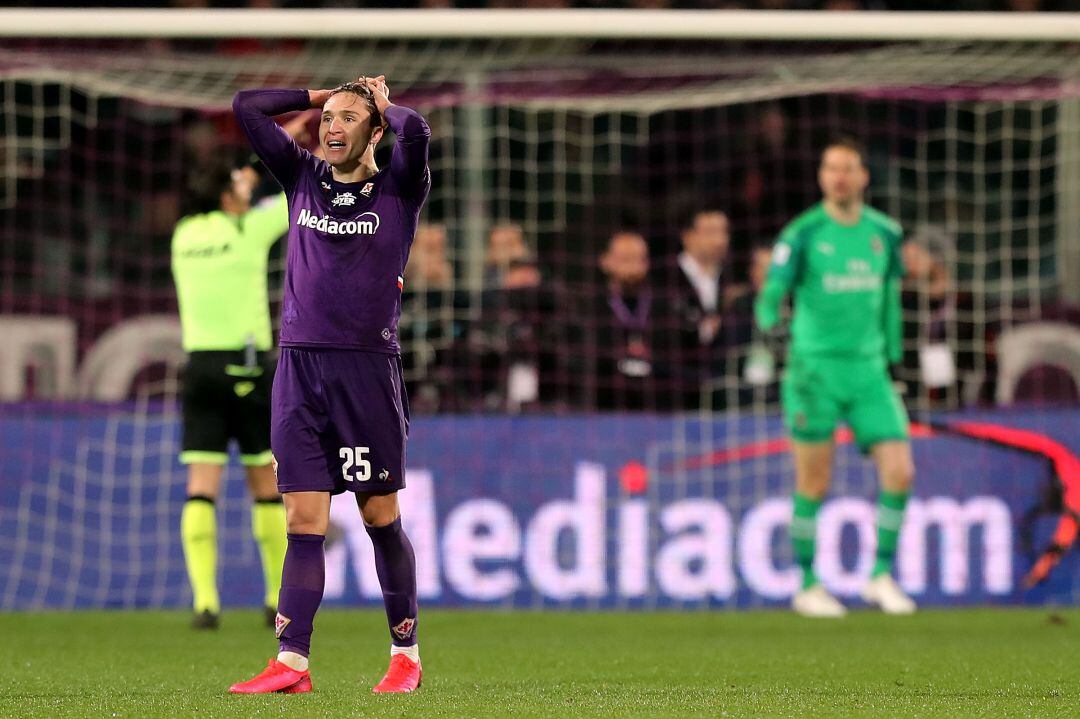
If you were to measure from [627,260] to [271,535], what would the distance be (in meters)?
3.13

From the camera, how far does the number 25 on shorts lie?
18.2 feet

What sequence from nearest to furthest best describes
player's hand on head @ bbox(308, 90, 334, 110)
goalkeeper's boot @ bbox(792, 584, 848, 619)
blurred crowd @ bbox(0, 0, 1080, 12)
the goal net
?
player's hand on head @ bbox(308, 90, 334, 110)
goalkeeper's boot @ bbox(792, 584, 848, 619)
the goal net
blurred crowd @ bbox(0, 0, 1080, 12)

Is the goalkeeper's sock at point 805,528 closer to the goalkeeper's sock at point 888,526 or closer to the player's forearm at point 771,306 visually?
the goalkeeper's sock at point 888,526

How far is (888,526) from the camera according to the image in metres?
9.54

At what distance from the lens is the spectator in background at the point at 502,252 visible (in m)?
11.0

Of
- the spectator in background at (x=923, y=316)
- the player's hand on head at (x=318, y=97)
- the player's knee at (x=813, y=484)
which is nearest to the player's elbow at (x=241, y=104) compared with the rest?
the player's hand on head at (x=318, y=97)

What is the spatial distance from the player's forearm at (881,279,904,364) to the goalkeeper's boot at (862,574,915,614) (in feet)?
3.72

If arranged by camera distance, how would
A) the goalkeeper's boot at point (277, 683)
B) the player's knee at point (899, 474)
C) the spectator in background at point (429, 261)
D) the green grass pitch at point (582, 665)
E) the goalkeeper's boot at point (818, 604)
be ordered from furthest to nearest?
the spectator in background at point (429, 261), the goalkeeper's boot at point (818, 604), the player's knee at point (899, 474), the goalkeeper's boot at point (277, 683), the green grass pitch at point (582, 665)

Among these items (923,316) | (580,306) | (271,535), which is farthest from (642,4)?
(271,535)

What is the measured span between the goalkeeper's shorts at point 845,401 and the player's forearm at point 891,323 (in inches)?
3.1

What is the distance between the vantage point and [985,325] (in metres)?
A: 11.1

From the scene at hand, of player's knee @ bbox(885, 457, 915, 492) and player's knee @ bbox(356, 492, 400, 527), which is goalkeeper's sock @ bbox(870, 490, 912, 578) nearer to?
player's knee @ bbox(885, 457, 915, 492)

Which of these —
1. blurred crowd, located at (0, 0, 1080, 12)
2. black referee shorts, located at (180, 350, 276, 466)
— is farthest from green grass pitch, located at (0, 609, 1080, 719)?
blurred crowd, located at (0, 0, 1080, 12)

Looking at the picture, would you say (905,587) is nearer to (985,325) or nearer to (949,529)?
(949,529)
